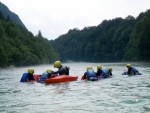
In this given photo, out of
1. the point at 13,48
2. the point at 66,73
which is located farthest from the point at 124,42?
the point at 66,73

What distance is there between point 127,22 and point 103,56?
24.8 metres

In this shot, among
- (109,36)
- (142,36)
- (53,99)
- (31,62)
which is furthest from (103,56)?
(53,99)

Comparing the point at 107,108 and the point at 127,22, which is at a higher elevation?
the point at 127,22

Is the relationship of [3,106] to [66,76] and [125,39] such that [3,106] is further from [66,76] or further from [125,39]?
[125,39]

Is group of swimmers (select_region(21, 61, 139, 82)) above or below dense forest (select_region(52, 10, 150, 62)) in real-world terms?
below

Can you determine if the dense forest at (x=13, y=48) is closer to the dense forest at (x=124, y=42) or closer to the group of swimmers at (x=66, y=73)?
the dense forest at (x=124, y=42)

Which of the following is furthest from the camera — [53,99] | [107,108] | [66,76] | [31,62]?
[31,62]

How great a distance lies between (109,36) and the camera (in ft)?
574

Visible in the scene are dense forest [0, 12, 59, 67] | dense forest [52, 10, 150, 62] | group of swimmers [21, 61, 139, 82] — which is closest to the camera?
group of swimmers [21, 61, 139, 82]

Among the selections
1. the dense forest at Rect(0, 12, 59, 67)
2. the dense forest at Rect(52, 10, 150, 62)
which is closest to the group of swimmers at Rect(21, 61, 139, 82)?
the dense forest at Rect(0, 12, 59, 67)

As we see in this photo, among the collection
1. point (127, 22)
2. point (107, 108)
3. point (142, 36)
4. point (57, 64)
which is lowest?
point (107, 108)

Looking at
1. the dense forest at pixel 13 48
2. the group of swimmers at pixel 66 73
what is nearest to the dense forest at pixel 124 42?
the dense forest at pixel 13 48

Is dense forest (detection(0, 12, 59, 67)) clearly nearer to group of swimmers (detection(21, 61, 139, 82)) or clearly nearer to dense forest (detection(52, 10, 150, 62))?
dense forest (detection(52, 10, 150, 62))

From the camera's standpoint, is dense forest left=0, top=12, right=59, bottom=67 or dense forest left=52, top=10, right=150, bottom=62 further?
dense forest left=52, top=10, right=150, bottom=62
